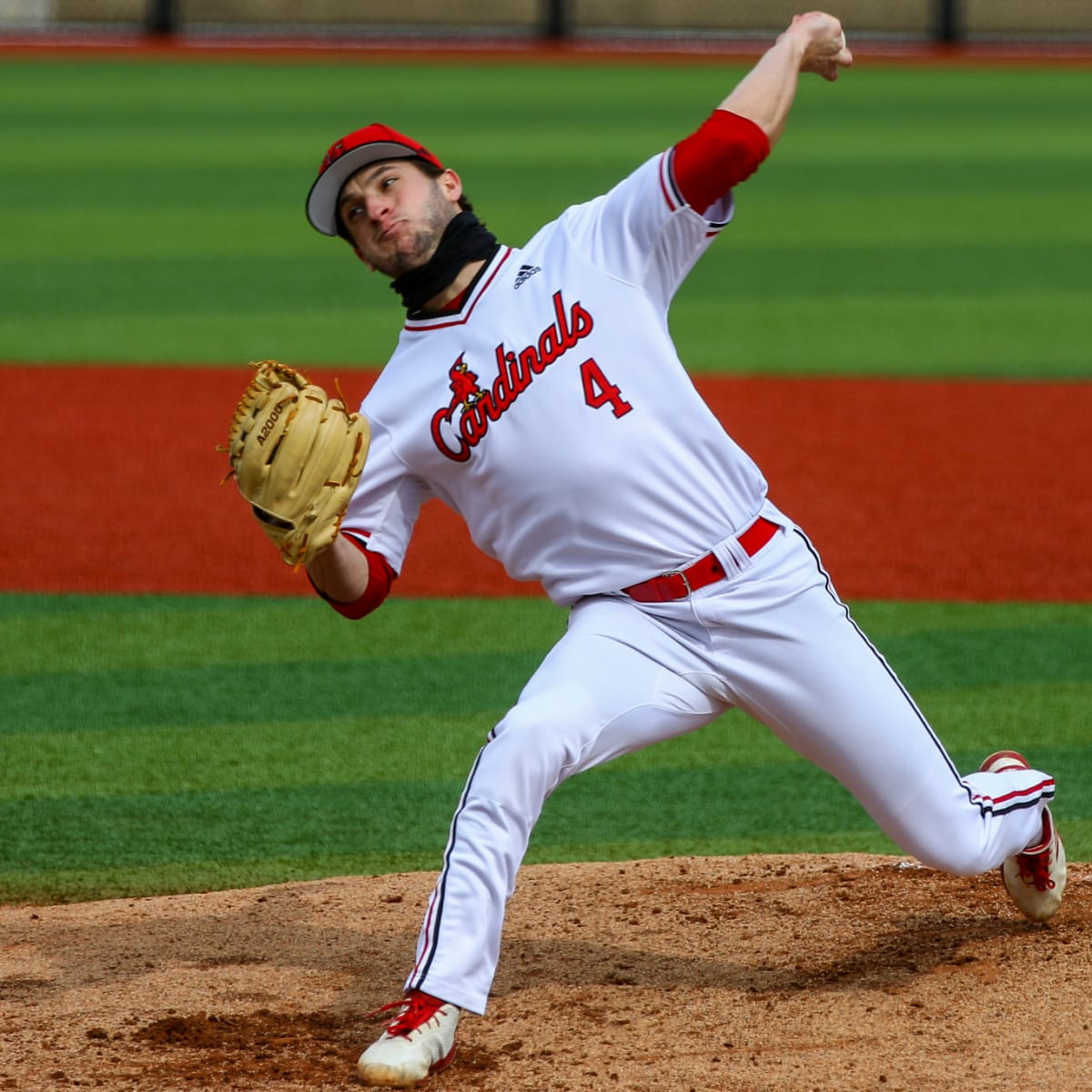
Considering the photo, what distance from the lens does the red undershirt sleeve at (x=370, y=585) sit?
3.50m

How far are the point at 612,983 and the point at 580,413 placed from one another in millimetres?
1131

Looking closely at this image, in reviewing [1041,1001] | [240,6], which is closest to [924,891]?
[1041,1001]

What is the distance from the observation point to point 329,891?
4.12m

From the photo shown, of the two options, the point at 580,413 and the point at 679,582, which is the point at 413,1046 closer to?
the point at 679,582

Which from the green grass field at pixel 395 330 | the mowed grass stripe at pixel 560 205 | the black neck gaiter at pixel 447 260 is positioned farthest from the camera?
the mowed grass stripe at pixel 560 205

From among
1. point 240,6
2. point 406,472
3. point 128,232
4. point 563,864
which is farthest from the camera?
point 240,6

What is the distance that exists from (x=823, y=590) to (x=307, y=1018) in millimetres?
1269

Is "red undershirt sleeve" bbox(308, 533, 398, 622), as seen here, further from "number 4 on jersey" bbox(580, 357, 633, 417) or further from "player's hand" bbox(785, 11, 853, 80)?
"player's hand" bbox(785, 11, 853, 80)

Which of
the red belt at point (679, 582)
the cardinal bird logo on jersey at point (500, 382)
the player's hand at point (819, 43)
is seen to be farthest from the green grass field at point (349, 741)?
the player's hand at point (819, 43)

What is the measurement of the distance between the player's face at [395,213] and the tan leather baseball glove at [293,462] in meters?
0.35

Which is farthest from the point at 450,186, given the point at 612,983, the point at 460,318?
the point at 612,983

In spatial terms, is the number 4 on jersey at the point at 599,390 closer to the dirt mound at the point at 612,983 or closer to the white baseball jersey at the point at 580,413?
the white baseball jersey at the point at 580,413

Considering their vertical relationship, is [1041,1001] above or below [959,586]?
above

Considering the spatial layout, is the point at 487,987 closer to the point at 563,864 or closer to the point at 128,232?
the point at 563,864
